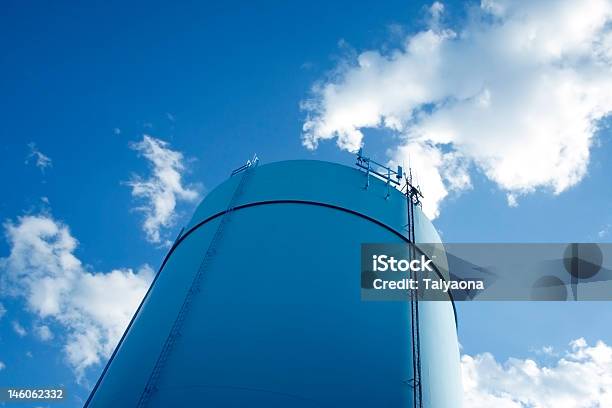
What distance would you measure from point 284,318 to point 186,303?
1.87 m

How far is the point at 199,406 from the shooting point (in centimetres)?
635

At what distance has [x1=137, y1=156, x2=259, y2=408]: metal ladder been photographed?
269 inches

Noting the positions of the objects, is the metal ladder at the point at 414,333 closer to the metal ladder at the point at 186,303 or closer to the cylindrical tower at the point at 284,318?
the cylindrical tower at the point at 284,318

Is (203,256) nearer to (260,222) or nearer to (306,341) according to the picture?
(260,222)

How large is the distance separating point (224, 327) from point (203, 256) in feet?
6.70

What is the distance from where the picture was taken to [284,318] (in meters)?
7.36

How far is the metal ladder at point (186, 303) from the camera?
22.4 feet

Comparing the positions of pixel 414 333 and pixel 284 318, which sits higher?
pixel 414 333

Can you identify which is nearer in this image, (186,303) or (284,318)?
(284,318)

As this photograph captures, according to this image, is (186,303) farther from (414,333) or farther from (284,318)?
(414,333)

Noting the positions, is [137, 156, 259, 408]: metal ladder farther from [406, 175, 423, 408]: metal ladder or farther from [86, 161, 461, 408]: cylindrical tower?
[406, 175, 423, 408]: metal ladder

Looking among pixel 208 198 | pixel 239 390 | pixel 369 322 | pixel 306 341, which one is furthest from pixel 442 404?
pixel 208 198

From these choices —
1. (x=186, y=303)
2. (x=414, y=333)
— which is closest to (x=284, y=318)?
(x=186, y=303)

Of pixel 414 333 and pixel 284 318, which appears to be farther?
pixel 414 333
